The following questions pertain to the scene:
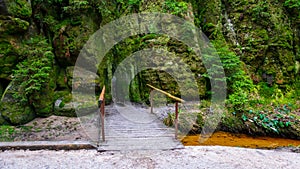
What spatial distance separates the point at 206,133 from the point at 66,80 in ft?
16.8

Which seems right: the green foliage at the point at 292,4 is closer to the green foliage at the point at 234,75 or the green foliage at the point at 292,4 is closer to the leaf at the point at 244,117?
the green foliage at the point at 234,75

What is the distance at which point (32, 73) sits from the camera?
225 inches

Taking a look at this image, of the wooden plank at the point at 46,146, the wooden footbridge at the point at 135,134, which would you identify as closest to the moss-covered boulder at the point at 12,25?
the wooden footbridge at the point at 135,134

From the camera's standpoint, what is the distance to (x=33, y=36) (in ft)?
21.0

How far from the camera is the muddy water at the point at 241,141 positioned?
4777 millimetres

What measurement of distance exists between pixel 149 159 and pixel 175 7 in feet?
23.7

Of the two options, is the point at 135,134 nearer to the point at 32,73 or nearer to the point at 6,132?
the point at 6,132

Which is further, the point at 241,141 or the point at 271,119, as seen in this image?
the point at 271,119

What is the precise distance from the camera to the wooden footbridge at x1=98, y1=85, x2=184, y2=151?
12.2 feet

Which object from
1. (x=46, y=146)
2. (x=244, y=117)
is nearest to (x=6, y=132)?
(x=46, y=146)

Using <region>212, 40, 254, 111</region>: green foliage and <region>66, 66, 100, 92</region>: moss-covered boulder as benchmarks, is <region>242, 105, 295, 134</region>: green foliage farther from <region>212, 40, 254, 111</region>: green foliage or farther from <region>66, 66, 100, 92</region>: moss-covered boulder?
<region>66, 66, 100, 92</region>: moss-covered boulder

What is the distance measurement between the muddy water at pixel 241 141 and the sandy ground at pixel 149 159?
45.7 inches

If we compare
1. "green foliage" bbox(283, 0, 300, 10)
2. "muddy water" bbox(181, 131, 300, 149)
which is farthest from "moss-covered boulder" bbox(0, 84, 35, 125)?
"green foliage" bbox(283, 0, 300, 10)

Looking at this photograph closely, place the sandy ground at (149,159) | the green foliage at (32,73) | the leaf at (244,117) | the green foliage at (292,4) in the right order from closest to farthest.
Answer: the sandy ground at (149,159) < the green foliage at (32,73) < the leaf at (244,117) < the green foliage at (292,4)
